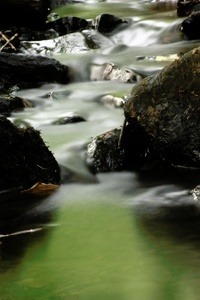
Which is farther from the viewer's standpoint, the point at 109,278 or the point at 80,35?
the point at 80,35

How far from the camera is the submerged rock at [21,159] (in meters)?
4.54

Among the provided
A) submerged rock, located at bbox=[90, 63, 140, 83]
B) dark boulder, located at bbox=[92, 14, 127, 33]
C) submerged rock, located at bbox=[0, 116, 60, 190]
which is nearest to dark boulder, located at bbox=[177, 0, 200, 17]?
dark boulder, located at bbox=[92, 14, 127, 33]

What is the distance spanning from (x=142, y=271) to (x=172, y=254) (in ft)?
0.93

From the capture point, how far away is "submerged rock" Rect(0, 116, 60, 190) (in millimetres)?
4543

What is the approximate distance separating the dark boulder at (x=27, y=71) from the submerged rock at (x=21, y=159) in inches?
189

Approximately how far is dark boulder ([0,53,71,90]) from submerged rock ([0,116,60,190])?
4.80 metres

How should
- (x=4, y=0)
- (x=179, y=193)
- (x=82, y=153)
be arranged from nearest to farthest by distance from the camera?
(x=179, y=193) → (x=82, y=153) → (x=4, y=0)

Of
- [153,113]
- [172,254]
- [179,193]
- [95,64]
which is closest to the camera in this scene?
[172,254]

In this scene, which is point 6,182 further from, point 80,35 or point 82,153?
point 80,35

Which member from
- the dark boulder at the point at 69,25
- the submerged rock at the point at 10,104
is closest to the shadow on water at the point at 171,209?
the submerged rock at the point at 10,104

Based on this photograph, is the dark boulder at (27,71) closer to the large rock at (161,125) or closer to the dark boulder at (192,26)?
the dark boulder at (192,26)

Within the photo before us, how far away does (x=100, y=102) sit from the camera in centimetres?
822

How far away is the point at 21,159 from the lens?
4.61 m

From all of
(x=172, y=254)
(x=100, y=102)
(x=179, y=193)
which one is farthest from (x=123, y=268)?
(x=100, y=102)
